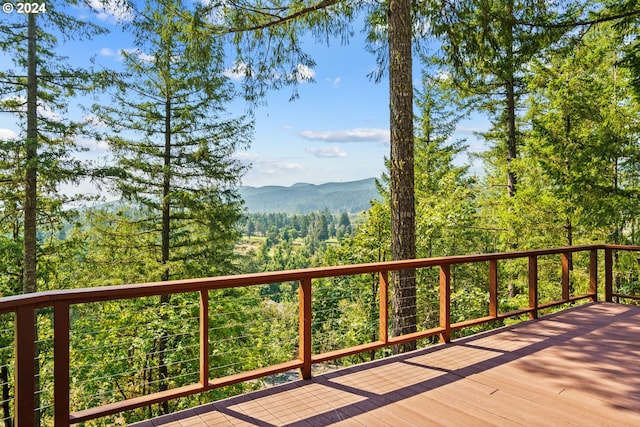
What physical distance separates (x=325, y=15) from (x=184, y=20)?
1952 millimetres

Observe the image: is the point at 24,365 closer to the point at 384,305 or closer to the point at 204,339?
the point at 204,339

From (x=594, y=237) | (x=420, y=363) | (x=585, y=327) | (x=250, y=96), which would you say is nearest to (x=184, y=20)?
(x=250, y=96)

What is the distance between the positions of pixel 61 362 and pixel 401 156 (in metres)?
3.86

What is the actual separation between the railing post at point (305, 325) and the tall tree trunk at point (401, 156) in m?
1.81

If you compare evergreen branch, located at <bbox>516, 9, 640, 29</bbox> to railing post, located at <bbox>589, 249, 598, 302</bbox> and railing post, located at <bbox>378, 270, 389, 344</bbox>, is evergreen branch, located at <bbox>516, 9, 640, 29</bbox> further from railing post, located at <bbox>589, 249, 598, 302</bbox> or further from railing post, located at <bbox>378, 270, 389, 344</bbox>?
railing post, located at <bbox>378, 270, 389, 344</bbox>

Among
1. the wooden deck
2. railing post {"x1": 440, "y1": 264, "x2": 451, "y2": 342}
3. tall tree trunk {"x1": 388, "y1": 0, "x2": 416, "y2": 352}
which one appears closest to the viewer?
the wooden deck

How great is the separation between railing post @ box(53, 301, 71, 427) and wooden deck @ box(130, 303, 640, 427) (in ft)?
1.56

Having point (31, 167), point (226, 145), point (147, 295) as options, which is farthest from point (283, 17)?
point (31, 167)

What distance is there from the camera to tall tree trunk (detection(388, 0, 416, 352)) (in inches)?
186

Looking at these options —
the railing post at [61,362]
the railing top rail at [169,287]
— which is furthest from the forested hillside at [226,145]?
the railing post at [61,362]

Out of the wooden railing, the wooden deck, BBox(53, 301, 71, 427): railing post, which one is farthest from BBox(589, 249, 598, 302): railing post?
BBox(53, 301, 71, 427): railing post

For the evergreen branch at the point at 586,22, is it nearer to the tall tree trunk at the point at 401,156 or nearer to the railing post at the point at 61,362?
the tall tree trunk at the point at 401,156

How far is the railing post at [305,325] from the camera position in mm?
3164

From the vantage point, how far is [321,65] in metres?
6.03
